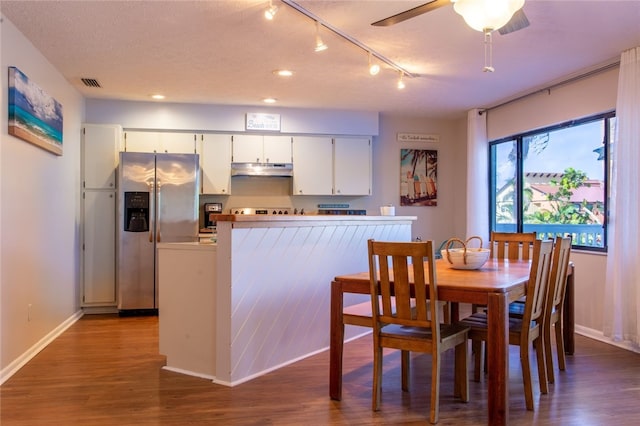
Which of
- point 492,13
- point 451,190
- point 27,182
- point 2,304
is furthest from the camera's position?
point 451,190

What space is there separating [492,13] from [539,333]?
1.87 meters

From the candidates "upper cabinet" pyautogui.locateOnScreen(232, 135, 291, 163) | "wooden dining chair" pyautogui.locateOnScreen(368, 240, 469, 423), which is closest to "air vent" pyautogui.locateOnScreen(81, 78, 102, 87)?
"upper cabinet" pyautogui.locateOnScreen(232, 135, 291, 163)

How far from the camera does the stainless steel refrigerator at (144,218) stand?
207 inches

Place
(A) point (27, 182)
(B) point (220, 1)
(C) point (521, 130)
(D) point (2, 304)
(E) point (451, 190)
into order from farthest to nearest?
(E) point (451, 190) < (C) point (521, 130) < (A) point (27, 182) < (D) point (2, 304) < (B) point (220, 1)

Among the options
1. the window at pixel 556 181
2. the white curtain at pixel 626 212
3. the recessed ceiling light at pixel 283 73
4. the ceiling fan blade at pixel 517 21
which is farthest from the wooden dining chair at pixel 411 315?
the window at pixel 556 181

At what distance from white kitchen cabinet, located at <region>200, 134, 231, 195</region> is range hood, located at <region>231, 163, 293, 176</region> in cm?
10

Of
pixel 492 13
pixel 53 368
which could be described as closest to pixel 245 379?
pixel 53 368

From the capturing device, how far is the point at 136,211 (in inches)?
208

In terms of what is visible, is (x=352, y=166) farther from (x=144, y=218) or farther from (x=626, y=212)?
(x=626, y=212)

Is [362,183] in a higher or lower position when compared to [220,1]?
lower

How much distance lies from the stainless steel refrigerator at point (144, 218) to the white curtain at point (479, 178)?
11.5 feet

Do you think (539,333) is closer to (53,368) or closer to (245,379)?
(245,379)

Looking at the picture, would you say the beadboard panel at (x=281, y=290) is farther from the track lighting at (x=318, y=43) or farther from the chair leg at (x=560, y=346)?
the chair leg at (x=560, y=346)

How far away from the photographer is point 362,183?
20.5ft
